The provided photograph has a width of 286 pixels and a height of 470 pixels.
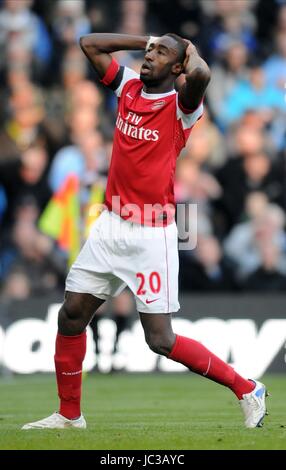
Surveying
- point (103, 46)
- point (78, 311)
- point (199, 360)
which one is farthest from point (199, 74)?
point (199, 360)

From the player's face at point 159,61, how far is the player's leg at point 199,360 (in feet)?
5.51

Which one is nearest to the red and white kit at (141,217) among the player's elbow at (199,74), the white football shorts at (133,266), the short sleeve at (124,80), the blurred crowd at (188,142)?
the white football shorts at (133,266)

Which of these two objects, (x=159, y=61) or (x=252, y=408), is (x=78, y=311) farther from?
(x=159, y=61)

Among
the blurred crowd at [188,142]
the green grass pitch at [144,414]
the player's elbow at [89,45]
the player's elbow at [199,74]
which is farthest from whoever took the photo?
the blurred crowd at [188,142]

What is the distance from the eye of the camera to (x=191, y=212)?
15719 mm

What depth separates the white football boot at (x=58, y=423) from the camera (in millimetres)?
8562

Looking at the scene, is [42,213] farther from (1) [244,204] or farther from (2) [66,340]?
(2) [66,340]

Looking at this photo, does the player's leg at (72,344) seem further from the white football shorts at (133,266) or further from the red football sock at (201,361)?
the red football sock at (201,361)

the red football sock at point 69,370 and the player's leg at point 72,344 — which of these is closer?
the player's leg at point 72,344

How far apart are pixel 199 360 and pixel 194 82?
1.98m

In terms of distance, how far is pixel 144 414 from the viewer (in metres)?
10.2

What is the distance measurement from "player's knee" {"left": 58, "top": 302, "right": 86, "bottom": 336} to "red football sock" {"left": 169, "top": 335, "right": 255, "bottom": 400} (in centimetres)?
69

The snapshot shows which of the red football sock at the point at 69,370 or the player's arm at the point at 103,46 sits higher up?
the player's arm at the point at 103,46

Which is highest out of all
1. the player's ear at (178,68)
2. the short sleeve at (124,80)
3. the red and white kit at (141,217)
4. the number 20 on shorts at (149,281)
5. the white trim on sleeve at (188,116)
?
the player's ear at (178,68)
